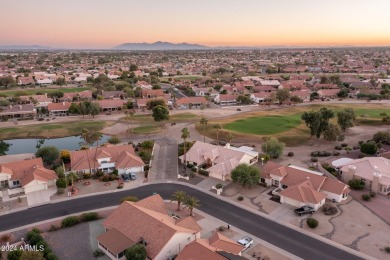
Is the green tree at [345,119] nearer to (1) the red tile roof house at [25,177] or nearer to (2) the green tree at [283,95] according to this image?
(2) the green tree at [283,95]

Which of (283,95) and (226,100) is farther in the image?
(226,100)

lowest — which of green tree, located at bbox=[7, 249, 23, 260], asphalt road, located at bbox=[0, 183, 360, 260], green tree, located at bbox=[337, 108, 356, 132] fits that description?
asphalt road, located at bbox=[0, 183, 360, 260]

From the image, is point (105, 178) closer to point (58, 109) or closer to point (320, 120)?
point (320, 120)

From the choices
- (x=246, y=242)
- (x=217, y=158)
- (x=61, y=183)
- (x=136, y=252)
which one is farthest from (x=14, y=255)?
(x=217, y=158)

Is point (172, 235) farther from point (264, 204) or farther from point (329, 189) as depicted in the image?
point (329, 189)

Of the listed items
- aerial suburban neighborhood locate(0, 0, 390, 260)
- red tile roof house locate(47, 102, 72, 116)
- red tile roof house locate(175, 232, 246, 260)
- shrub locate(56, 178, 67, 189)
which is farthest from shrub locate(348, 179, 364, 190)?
red tile roof house locate(47, 102, 72, 116)

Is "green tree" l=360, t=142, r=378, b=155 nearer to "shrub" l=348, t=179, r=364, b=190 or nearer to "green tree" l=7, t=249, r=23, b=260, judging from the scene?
"shrub" l=348, t=179, r=364, b=190

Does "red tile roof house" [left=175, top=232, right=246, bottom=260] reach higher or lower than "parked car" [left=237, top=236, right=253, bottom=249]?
higher

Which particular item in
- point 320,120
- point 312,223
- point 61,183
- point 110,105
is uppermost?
point 320,120
